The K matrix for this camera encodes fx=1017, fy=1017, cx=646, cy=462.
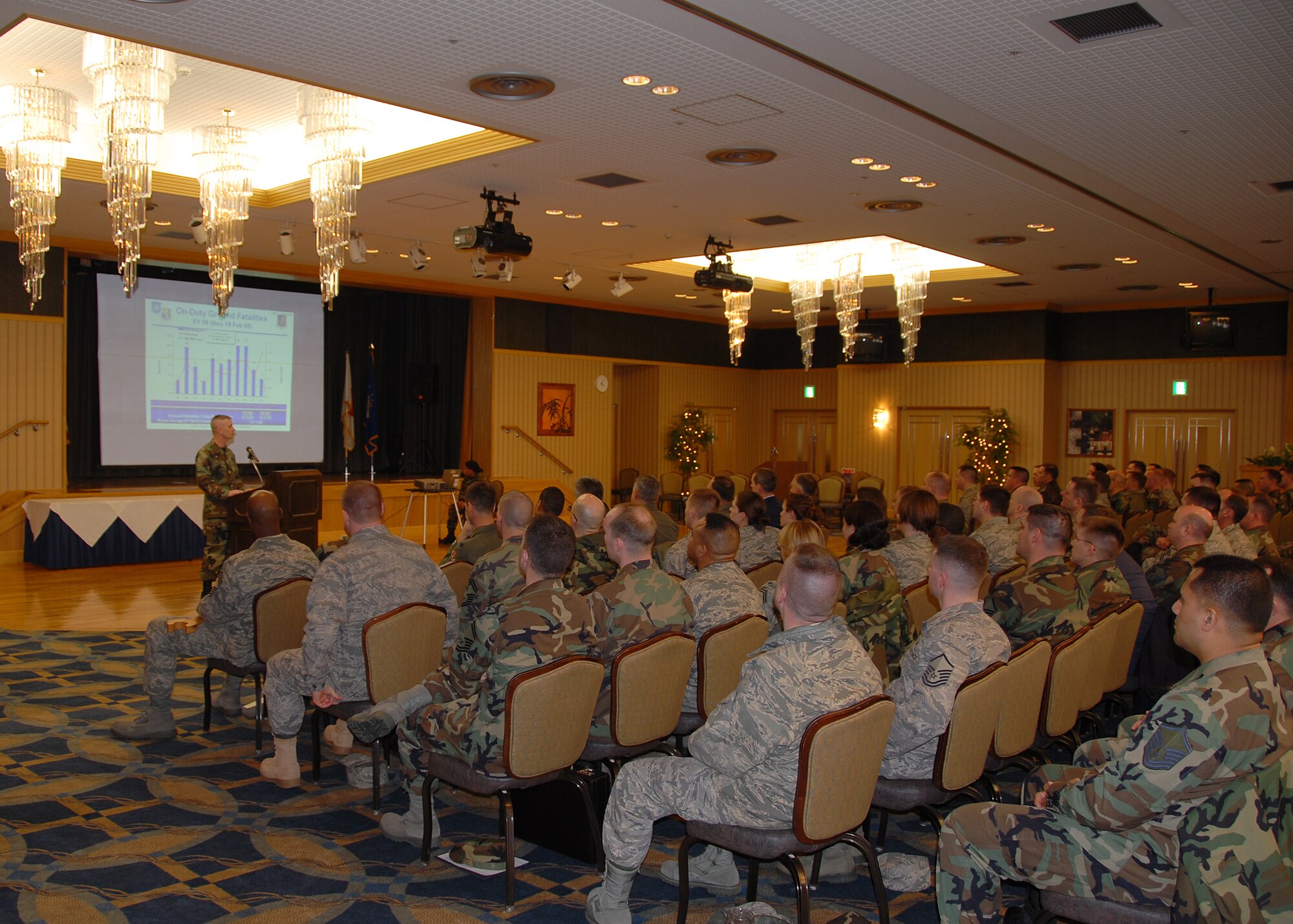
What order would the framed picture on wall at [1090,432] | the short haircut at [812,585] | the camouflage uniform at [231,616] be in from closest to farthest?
the short haircut at [812,585], the camouflage uniform at [231,616], the framed picture on wall at [1090,432]

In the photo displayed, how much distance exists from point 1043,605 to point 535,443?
13411mm

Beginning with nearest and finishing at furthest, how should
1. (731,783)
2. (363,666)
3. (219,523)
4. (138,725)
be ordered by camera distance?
(731,783) → (363,666) → (138,725) → (219,523)

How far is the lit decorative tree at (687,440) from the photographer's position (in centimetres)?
1972

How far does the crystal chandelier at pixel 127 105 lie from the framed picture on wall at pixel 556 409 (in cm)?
1060

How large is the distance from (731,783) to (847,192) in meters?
6.80

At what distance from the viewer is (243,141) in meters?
8.25

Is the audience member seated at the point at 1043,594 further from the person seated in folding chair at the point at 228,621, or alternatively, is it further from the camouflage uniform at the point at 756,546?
the person seated in folding chair at the point at 228,621

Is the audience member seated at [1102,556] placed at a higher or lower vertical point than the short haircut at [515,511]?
lower

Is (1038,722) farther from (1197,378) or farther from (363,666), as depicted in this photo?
(1197,378)

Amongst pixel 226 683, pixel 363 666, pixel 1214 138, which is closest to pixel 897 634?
pixel 363 666

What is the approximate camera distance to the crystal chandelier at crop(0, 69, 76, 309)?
7.36 m

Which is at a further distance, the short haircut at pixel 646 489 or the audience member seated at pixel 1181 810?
the short haircut at pixel 646 489

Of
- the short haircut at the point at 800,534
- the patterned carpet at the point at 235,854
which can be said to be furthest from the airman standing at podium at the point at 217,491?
the short haircut at the point at 800,534

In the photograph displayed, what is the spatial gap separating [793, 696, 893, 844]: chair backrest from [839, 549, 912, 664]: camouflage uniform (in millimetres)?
1812
